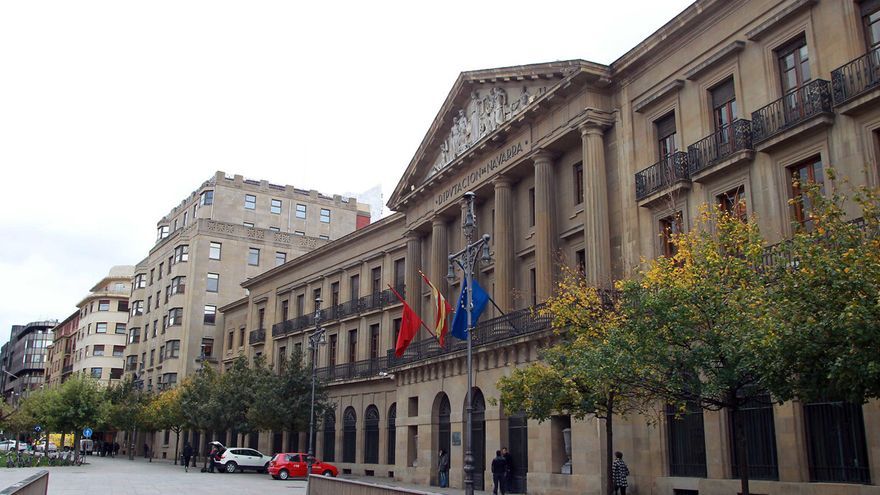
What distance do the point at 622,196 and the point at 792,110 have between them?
22.9 feet

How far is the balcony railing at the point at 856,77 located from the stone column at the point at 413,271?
2356 centimetres

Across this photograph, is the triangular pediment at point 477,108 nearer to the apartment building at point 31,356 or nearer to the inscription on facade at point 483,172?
the inscription on facade at point 483,172

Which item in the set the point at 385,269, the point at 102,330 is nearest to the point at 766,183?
the point at 385,269

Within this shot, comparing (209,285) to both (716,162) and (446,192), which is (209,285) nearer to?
(446,192)

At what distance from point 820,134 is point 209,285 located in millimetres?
57539

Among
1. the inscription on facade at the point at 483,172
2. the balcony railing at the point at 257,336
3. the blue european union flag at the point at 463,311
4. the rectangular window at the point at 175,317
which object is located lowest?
the blue european union flag at the point at 463,311

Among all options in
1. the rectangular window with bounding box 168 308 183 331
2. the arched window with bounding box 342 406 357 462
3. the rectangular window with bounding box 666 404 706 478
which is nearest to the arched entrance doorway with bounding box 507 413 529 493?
the rectangular window with bounding box 666 404 706 478

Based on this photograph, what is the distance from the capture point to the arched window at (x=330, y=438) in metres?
46.9

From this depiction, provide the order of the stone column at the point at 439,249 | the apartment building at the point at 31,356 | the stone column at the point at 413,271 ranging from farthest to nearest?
the apartment building at the point at 31,356, the stone column at the point at 413,271, the stone column at the point at 439,249

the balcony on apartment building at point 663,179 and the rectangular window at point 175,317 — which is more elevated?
the rectangular window at point 175,317

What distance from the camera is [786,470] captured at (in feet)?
64.4

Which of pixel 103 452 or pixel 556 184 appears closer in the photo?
pixel 556 184

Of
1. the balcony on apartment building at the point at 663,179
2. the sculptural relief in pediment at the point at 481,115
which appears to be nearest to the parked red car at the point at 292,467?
the sculptural relief in pediment at the point at 481,115

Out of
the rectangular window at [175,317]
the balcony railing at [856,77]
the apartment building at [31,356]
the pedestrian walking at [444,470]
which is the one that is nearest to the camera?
the balcony railing at [856,77]
